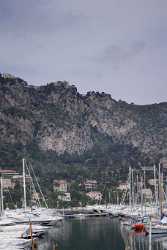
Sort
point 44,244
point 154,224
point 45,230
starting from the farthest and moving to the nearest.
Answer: point 45,230 < point 154,224 < point 44,244

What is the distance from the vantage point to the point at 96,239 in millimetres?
99500

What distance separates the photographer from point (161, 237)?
9300 cm

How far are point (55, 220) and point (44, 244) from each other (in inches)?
1438

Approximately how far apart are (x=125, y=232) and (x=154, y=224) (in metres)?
8.37

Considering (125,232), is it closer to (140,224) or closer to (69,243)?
(140,224)

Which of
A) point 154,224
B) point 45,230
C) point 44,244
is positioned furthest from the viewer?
point 45,230

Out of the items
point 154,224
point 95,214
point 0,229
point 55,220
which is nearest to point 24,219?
point 55,220

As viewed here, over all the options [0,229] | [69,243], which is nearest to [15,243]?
[69,243]

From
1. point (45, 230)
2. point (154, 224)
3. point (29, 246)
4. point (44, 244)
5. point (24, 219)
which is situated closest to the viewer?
point (29, 246)

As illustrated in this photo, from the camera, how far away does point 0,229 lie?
105m

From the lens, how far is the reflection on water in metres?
85.8

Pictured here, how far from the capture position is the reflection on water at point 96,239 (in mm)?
85750

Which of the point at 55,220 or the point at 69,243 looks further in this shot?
the point at 55,220

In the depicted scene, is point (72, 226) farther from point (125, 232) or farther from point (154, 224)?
point (154, 224)
